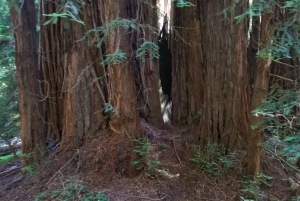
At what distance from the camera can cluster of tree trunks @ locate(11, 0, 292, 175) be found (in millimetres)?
5086

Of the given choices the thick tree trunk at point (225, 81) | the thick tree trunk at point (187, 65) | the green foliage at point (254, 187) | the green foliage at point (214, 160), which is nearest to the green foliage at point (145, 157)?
the green foliage at point (214, 160)

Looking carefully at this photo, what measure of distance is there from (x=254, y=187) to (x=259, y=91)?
5.10ft

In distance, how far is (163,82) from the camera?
26.2ft

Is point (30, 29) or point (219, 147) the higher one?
point (30, 29)

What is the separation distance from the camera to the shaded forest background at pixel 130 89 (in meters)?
4.95

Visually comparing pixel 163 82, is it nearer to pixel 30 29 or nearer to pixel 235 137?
pixel 235 137

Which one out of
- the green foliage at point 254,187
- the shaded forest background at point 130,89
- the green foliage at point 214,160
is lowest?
the green foliage at point 254,187

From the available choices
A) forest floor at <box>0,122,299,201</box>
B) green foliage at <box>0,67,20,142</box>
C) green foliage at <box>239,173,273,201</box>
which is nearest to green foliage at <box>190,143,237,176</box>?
forest floor at <box>0,122,299,201</box>

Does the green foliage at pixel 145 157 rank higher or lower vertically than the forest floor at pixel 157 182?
higher

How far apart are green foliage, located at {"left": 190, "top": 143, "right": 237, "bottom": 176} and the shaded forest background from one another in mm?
19

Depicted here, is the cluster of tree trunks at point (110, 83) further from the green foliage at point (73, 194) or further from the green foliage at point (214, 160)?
the green foliage at point (73, 194)

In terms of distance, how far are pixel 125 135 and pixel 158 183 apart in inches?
37.3

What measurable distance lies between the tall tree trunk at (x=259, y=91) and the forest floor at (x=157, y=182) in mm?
310

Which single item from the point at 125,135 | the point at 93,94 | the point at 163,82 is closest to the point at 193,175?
the point at 125,135
